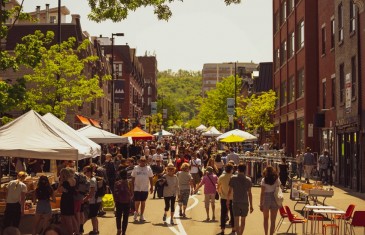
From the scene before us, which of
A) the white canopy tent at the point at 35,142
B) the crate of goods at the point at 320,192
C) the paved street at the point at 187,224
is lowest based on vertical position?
the paved street at the point at 187,224

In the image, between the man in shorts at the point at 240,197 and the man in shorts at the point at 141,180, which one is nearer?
the man in shorts at the point at 240,197

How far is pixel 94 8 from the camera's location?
14859mm

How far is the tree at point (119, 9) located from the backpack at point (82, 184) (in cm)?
384

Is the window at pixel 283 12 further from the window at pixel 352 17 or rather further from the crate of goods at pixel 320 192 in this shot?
the crate of goods at pixel 320 192

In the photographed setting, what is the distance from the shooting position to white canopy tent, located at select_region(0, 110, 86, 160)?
615 inches

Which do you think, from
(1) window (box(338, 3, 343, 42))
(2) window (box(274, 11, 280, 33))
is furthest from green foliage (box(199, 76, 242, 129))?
(1) window (box(338, 3, 343, 42))

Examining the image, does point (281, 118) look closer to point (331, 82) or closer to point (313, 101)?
point (313, 101)

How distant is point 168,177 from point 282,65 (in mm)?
40368

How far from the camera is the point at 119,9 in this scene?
48.7 ft

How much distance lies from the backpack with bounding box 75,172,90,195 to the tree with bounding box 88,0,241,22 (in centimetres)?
384

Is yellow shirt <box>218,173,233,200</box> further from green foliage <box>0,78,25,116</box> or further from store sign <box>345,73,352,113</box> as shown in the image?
store sign <box>345,73,352,113</box>

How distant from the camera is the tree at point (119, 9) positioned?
1467 centimetres

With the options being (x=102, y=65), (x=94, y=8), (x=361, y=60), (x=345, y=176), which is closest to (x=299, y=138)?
(x=345, y=176)

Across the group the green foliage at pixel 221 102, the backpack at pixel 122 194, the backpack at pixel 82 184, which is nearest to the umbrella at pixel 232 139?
the backpack at pixel 122 194
